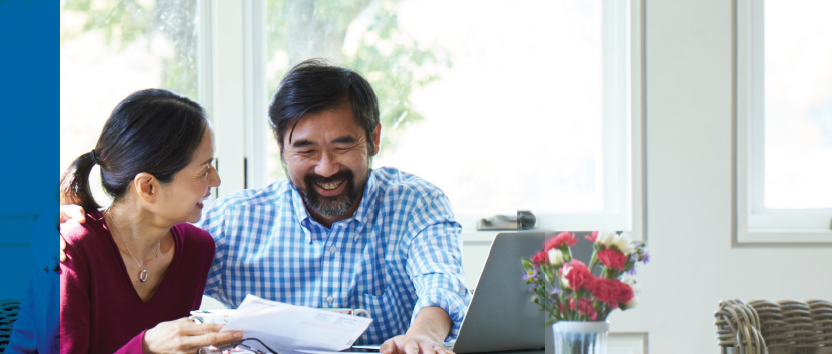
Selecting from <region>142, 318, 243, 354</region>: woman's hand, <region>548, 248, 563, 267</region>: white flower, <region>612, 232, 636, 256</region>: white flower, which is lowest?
<region>142, 318, 243, 354</region>: woman's hand

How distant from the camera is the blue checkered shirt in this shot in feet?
5.42

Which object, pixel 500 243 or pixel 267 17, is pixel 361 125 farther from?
pixel 267 17

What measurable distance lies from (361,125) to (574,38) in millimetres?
1241

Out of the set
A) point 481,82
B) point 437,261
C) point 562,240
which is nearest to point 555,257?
point 562,240

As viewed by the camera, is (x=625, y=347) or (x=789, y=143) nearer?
(x=625, y=347)

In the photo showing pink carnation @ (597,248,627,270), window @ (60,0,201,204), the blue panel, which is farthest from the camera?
window @ (60,0,201,204)

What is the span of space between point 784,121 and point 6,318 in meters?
1.41

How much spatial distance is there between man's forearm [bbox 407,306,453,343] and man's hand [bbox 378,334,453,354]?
91mm

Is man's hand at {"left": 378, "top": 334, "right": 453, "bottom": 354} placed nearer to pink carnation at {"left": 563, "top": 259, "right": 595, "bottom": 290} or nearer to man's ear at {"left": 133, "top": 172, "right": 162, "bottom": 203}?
pink carnation at {"left": 563, "top": 259, "right": 595, "bottom": 290}

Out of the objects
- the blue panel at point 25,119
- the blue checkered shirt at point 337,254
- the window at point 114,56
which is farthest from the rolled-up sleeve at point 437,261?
the blue panel at point 25,119

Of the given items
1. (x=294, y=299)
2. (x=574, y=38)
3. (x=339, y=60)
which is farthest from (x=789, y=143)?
(x=339, y=60)

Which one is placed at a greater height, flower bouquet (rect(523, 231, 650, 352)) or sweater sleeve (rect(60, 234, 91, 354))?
flower bouquet (rect(523, 231, 650, 352))

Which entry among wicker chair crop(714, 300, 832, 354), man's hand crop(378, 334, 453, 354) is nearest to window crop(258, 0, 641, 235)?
man's hand crop(378, 334, 453, 354)

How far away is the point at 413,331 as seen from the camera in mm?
1271
